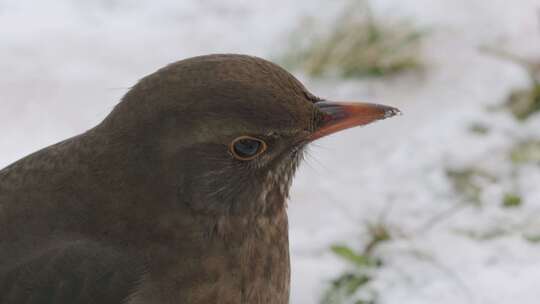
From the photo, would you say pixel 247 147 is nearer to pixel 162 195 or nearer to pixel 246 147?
pixel 246 147

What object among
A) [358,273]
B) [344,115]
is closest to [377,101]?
[358,273]

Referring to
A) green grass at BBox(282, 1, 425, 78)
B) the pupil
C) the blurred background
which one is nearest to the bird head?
the pupil

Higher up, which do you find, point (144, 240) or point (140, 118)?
point (140, 118)

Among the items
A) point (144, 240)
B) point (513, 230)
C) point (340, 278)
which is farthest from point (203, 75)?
point (513, 230)

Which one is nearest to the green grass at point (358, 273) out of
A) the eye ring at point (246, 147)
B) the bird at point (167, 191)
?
the bird at point (167, 191)

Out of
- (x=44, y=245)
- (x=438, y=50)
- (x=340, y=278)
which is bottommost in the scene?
(x=44, y=245)

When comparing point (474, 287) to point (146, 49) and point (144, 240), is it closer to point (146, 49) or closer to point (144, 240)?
point (144, 240)

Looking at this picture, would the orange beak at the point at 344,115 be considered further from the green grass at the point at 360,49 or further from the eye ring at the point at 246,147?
the green grass at the point at 360,49

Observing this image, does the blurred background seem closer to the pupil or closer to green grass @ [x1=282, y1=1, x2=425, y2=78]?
green grass @ [x1=282, y1=1, x2=425, y2=78]
